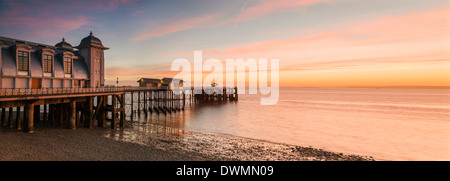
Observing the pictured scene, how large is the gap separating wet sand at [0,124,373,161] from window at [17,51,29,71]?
5831mm

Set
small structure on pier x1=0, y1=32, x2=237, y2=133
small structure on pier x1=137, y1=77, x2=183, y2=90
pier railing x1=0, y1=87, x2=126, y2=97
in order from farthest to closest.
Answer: small structure on pier x1=137, y1=77, x2=183, y2=90
small structure on pier x1=0, y1=32, x2=237, y2=133
pier railing x1=0, y1=87, x2=126, y2=97

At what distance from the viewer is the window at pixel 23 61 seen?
706 inches

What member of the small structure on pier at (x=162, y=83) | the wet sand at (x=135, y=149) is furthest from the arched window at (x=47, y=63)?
the small structure on pier at (x=162, y=83)

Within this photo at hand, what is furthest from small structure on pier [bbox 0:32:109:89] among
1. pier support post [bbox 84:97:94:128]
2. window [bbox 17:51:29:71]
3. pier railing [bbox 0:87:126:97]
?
pier support post [bbox 84:97:94:128]

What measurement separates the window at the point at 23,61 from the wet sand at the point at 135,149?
5831 mm

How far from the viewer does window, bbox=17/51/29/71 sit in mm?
17922

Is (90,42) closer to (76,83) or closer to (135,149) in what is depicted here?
(76,83)

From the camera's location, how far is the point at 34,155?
11031mm

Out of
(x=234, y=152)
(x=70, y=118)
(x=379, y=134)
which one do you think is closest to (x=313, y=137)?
(x=379, y=134)

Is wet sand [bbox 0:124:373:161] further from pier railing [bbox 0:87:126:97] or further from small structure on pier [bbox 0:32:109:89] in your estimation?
small structure on pier [bbox 0:32:109:89]

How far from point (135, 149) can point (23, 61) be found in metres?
14.7

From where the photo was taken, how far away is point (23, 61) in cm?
1823

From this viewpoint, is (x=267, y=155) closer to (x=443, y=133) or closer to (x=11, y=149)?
(x=11, y=149)

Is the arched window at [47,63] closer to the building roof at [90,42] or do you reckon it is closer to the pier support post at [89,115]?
the building roof at [90,42]
